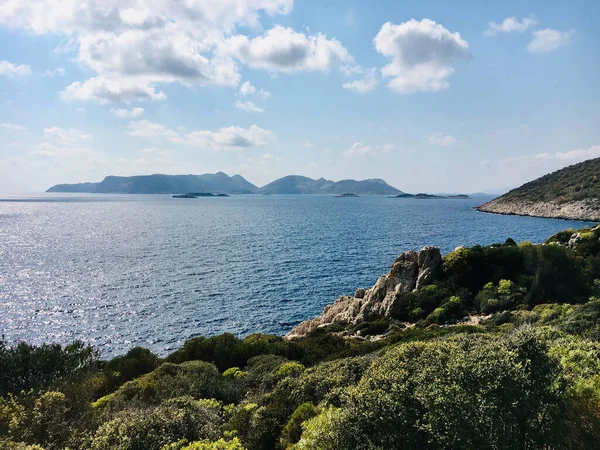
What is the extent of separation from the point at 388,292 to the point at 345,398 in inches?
1452

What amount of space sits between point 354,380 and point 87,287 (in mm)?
60612

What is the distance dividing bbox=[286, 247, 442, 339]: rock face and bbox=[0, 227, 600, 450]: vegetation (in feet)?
44.2

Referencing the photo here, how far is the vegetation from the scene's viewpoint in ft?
32.7

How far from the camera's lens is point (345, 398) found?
463 inches

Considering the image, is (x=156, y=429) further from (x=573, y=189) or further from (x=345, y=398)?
(x=573, y=189)

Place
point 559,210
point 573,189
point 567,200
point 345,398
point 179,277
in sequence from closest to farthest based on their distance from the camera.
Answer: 1. point 345,398
2. point 179,277
3. point 559,210
4. point 567,200
5. point 573,189

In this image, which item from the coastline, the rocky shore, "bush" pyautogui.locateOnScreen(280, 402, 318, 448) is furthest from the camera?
the rocky shore

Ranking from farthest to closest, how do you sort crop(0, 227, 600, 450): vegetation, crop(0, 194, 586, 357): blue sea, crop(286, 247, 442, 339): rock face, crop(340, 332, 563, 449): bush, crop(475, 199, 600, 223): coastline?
1. crop(475, 199, 600, 223): coastline
2. crop(0, 194, 586, 357): blue sea
3. crop(286, 247, 442, 339): rock face
4. crop(0, 227, 600, 450): vegetation
5. crop(340, 332, 563, 449): bush

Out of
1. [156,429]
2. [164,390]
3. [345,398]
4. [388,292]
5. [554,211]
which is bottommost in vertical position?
[164,390]

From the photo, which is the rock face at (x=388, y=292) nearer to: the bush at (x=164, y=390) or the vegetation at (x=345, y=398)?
the vegetation at (x=345, y=398)

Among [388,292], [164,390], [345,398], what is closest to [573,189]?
[388,292]

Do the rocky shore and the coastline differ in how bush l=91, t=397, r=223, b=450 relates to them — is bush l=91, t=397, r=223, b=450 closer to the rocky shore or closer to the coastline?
the coastline

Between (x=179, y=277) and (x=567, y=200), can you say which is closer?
(x=179, y=277)

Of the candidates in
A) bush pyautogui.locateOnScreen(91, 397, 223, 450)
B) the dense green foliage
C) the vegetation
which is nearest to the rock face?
the vegetation
